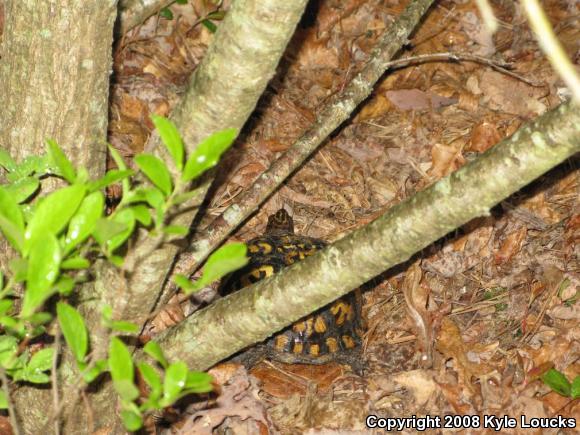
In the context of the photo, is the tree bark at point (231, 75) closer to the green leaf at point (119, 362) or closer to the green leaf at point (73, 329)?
the green leaf at point (73, 329)

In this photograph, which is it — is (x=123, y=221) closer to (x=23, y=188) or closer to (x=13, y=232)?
(x=13, y=232)

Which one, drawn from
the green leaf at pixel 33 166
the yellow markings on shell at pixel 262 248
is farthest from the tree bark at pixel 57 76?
the yellow markings on shell at pixel 262 248

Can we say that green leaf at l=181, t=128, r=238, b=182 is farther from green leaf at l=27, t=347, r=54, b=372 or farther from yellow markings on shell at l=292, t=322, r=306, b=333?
yellow markings on shell at l=292, t=322, r=306, b=333

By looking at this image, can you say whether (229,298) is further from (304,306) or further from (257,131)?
(257,131)

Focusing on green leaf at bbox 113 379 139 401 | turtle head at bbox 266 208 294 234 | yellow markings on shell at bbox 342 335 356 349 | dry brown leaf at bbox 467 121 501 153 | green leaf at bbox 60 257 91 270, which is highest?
dry brown leaf at bbox 467 121 501 153

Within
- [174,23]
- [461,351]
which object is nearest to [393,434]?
[461,351]

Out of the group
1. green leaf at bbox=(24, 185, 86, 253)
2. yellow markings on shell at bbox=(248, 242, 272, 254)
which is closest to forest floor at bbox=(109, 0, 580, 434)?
yellow markings on shell at bbox=(248, 242, 272, 254)

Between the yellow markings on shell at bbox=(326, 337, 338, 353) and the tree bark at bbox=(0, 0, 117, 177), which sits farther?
the yellow markings on shell at bbox=(326, 337, 338, 353)
